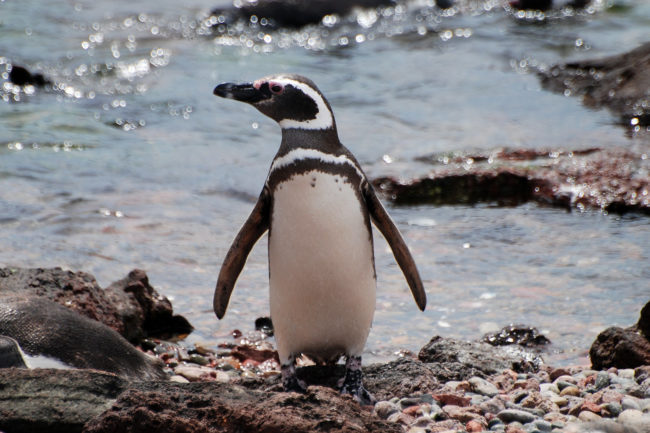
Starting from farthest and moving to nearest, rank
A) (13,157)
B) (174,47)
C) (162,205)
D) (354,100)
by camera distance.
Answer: (174,47)
(354,100)
(13,157)
(162,205)

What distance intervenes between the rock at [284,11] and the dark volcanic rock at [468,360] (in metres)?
14.0

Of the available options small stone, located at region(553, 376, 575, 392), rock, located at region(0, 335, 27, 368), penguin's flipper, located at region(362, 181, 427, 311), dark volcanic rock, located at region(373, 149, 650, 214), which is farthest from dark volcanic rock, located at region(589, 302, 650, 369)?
dark volcanic rock, located at region(373, 149, 650, 214)

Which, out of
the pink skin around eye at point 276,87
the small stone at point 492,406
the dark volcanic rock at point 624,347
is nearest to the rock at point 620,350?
the dark volcanic rock at point 624,347

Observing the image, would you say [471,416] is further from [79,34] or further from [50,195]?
[79,34]

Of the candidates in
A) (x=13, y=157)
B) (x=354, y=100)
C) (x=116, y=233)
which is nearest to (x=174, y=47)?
(x=354, y=100)

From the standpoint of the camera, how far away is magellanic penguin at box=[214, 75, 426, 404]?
4.16m

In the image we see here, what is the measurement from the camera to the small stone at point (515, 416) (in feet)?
11.7

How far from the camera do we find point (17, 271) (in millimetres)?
5102

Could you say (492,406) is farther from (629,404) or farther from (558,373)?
(558,373)

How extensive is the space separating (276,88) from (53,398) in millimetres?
1794

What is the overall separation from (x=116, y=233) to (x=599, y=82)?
310 inches

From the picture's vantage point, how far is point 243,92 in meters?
4.40

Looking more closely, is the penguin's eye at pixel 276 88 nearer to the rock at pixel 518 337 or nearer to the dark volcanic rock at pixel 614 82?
the rock at pixel 518 337

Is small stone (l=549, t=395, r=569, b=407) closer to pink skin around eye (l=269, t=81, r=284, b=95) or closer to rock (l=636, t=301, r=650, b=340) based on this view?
rock (l=636, t=301, r=650, b=340)
